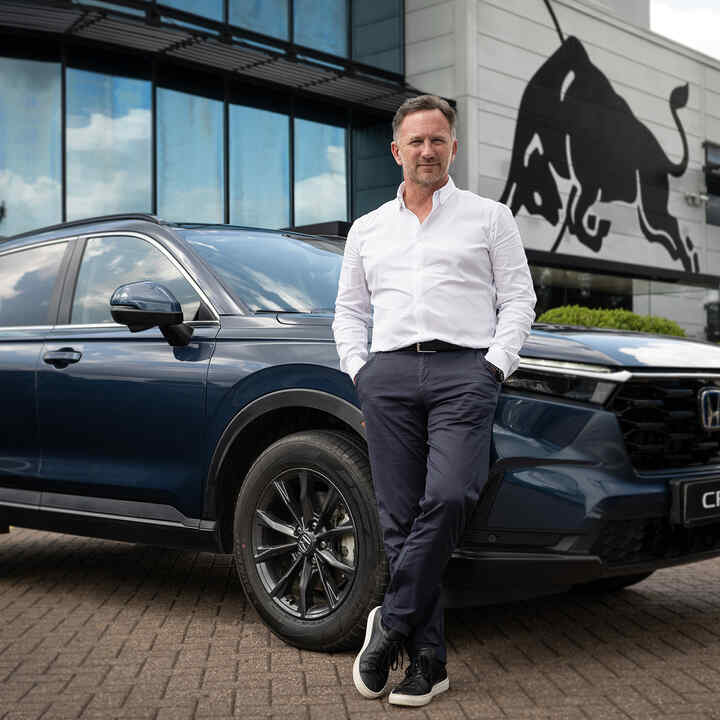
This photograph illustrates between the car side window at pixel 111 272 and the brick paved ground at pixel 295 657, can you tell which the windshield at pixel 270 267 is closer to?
the car side window at pixel 111 272

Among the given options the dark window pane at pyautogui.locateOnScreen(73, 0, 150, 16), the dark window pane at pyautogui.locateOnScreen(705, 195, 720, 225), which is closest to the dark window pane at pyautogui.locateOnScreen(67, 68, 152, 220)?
the dark window pane at pyautogui.locateOnScreen(73, 0, 150, 16)

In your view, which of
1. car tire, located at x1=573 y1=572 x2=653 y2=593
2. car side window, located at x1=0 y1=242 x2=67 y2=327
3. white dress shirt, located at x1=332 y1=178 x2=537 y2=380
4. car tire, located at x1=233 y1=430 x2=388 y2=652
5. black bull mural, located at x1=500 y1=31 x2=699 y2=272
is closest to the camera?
white dress shirt, located at x1=332 y1=178 x2=537 y2=380

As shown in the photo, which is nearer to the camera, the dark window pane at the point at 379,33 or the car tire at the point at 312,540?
the car tire at the point at 312,540

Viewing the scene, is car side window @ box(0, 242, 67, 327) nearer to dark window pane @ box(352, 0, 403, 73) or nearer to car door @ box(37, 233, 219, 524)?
car door @ box(37, 233, 219, 524)

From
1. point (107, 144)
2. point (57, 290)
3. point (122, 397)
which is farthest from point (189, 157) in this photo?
point (122, 397)

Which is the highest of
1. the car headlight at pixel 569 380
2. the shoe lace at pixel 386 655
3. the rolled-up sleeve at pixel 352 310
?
the rolled-up sleeve at pixel 352 310

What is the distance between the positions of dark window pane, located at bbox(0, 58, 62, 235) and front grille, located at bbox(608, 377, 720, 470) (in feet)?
47.1

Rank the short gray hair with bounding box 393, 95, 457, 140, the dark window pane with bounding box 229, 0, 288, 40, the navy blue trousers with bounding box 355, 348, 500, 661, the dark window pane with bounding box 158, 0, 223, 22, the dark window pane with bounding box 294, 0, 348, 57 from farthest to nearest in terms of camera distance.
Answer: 1. the dark window pane with bounding box 294, 0, 348, 57
2. the dark window pane with bounding box 229, 0, 288, 40
3. the dark window pane with bounding box 158, 0, 223, 22
4. the short gray hair with bounding box 393, 95, 457, 140
5. the navy blue trousers with bounding box 355, 348, 500, 661

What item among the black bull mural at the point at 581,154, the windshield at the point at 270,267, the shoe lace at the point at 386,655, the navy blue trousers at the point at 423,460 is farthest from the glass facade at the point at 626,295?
the shoe lace at the point at 386,655

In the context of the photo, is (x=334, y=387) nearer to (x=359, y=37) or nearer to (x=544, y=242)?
(x=359, y=37)

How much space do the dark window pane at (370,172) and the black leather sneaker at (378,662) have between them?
1799 cm

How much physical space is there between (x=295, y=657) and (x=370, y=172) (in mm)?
18115

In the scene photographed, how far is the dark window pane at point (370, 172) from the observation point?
21.6 m

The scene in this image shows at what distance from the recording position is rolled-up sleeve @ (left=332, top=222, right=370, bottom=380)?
3.89 meters
